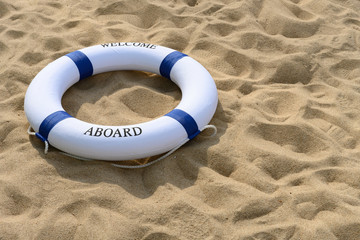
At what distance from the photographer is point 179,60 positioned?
10.6 ft

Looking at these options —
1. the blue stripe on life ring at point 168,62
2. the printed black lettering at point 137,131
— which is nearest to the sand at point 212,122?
the blue stripe on life ring at point 168,62

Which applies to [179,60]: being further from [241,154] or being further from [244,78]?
[241,154]

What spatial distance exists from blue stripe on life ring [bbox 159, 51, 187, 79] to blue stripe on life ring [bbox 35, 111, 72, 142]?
2.92ft

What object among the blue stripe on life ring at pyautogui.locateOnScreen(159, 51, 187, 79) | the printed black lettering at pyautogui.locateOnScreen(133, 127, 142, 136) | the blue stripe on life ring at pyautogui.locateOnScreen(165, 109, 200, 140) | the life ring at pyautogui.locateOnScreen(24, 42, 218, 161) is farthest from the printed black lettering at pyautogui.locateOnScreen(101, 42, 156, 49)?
the printed black lettering at pyautogui.locateOnScreen(133, 127, 142, 136)

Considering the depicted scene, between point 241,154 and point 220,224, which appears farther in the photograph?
point 241,154

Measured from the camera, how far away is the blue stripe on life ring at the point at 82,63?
10.6 feet

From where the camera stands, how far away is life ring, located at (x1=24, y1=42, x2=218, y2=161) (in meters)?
2.61

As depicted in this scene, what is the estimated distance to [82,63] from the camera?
3240mm

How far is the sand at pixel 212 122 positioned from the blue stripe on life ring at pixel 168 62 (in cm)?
12

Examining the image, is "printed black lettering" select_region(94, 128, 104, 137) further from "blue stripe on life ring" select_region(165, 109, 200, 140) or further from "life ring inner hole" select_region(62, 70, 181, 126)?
"blue stripe on life ring" select_region(165, 109, 200, 140)

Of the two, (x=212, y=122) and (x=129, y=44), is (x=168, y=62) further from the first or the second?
(x=212, y=122)

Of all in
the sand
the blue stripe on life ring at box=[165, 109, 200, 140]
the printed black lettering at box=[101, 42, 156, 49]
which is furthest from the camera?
the printed black lettering at box=[101, 42, 156, 49]

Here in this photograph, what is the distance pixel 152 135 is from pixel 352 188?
120 cm

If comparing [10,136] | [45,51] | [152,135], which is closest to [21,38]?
[45,51]
